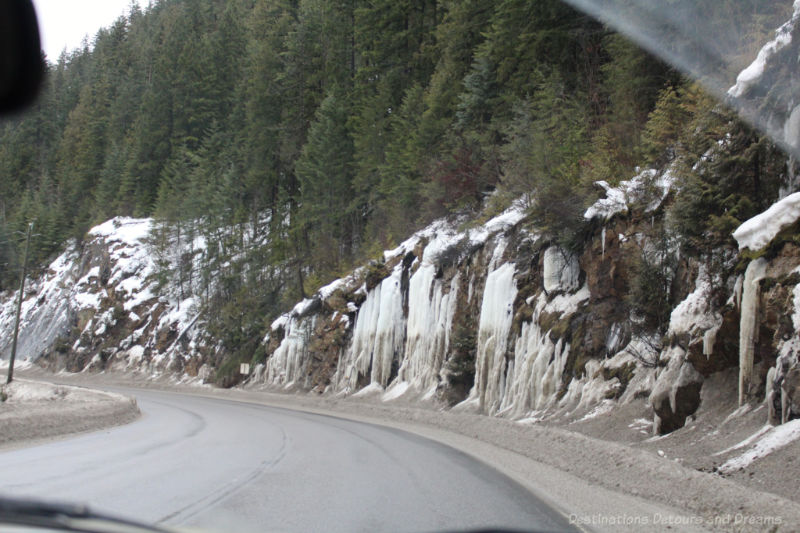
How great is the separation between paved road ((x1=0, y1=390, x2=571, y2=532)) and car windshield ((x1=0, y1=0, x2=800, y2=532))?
0.07 meters

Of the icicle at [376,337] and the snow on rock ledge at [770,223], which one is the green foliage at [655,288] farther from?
the icicle at [376,337]

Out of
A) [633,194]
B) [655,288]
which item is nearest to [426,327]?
[633,194]

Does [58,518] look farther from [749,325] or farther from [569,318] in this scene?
[569,318]

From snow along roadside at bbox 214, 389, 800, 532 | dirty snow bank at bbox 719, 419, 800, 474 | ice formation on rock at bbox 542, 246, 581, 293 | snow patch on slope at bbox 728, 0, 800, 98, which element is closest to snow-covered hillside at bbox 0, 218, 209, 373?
ice formation on rock at bbox 542, 246, 581, 293

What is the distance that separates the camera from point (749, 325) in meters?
9.45

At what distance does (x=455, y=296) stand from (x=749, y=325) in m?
14.3

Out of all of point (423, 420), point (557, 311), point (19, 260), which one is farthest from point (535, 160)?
point (19, 260)

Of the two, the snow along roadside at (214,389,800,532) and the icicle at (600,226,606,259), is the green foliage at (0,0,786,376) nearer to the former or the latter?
the icicle at (600,226,606,259)

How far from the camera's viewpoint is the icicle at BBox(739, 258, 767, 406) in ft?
30.7

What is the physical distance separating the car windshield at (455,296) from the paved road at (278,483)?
73mm

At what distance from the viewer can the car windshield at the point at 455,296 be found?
305 inches

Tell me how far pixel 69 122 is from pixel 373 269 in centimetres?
7105

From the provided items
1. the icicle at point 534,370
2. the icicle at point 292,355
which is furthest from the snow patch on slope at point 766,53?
the icicle at point 292,355

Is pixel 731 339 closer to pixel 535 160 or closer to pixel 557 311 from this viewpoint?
pixel 557 311
